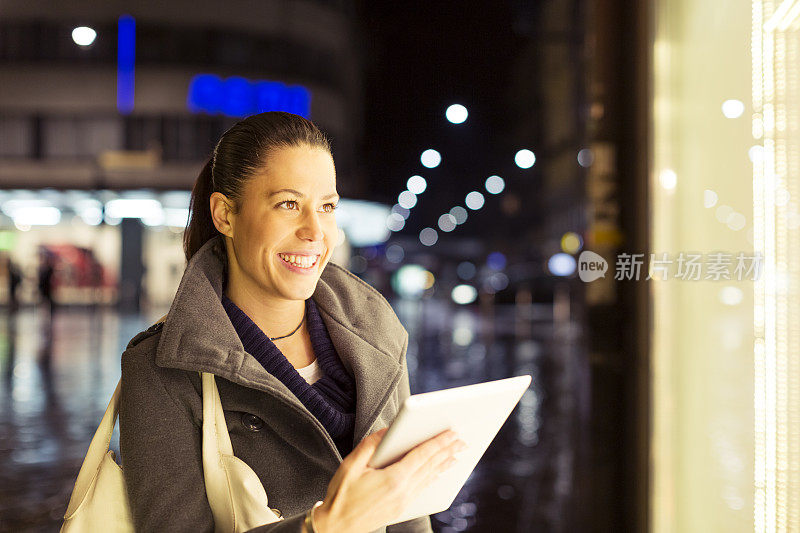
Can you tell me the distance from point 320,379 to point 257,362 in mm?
235

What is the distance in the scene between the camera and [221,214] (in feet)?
5.65

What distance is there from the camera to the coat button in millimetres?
1606

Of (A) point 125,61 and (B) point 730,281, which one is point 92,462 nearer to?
(B) point 730,281

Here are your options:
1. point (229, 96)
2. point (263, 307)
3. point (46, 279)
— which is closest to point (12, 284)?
point (46, 279)

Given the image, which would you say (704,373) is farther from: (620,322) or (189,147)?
(189,147)

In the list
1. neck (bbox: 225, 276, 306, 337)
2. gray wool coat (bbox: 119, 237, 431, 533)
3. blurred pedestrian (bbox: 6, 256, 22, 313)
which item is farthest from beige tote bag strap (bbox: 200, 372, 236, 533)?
blurred pedestrian (bbox: 6, 256, 22, 313)

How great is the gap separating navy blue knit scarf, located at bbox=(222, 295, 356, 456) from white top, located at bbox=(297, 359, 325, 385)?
0.02 metres

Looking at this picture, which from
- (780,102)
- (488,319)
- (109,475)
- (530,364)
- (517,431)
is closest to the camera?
(109,475)

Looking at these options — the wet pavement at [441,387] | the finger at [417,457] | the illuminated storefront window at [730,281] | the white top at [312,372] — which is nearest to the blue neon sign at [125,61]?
the wet pavement at [441,387]

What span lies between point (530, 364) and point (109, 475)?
31.2 ft

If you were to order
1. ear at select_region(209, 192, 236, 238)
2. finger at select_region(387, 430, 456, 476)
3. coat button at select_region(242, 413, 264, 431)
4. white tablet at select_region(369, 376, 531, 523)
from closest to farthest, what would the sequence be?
white tablet at select_region(369, 376, 531, 523)
finger at select_region(387, 430, 456, 476)
coat button at select_region(242, 413, 264, 431)
ear at select_region(209, 192, 236, 238)

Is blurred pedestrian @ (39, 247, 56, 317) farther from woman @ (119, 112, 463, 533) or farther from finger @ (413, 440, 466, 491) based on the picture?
finger @ (413, 440, 466, 491)

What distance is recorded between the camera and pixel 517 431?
6.95 m

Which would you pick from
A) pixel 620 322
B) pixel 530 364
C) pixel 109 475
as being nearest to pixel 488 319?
pixel 530 364
